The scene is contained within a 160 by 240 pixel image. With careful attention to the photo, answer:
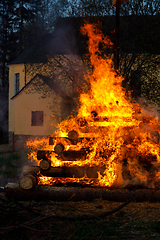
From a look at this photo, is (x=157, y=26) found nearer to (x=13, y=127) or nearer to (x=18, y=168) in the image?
(x=18, y=168)

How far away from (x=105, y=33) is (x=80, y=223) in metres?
10.9

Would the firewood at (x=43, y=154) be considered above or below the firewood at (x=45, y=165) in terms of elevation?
above

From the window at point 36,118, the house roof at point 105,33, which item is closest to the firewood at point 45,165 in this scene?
the house roof at point 105,33

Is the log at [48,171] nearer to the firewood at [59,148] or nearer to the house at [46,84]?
the firewood at [59,148]

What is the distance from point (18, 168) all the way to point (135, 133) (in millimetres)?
5527

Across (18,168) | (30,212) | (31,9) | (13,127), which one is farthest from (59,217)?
(31,9)


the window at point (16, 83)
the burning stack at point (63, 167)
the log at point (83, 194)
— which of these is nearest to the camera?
the log at point (83, 194)

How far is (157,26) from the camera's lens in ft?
43.6

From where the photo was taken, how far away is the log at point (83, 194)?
18.9 feet

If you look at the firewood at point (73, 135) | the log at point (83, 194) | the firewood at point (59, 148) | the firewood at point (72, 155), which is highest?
the firewood at point (73, 135)

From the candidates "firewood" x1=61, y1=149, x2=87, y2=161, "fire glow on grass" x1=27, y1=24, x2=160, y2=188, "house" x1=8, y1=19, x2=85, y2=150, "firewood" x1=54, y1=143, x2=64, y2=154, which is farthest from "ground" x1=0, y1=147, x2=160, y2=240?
"house" x1=8, y1=19, x2=85, y2=150

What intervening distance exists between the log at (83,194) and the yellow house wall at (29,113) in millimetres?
12447

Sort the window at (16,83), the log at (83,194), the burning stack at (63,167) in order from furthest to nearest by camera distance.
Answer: the window at (16,83)
the burning stack at (63,167)
the log at (83,194)

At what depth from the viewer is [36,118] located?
19.0m
